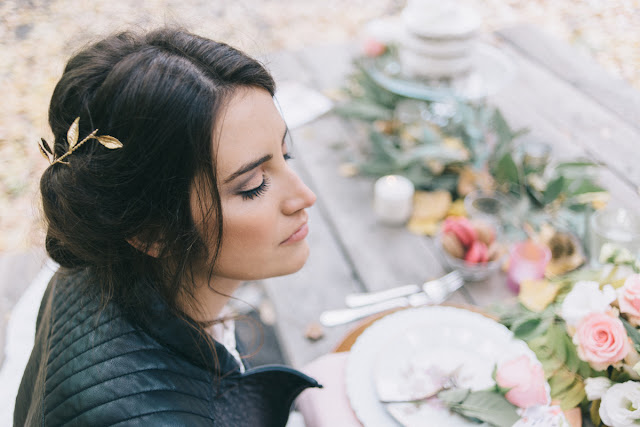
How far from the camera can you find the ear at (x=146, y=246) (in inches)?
32.0

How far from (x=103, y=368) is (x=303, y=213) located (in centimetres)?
42

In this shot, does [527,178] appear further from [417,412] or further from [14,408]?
[14,408]

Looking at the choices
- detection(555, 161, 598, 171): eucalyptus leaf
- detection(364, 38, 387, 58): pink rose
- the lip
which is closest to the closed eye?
the lip

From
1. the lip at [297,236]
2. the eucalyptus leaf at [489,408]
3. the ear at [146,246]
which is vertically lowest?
the eucalyptus leaf at [489,408]

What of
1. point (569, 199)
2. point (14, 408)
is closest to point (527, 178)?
point (569, 199)

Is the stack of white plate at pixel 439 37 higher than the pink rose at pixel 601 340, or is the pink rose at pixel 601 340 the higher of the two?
the stack of white plate at pixel 439 37

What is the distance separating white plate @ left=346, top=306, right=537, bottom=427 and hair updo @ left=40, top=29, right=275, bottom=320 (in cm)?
37

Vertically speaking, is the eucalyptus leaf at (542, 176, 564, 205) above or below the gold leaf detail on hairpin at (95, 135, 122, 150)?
below

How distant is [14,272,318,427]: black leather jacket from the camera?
0.74m

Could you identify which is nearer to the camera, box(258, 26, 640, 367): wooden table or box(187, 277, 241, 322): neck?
box(187, 277, 241, 322): neck

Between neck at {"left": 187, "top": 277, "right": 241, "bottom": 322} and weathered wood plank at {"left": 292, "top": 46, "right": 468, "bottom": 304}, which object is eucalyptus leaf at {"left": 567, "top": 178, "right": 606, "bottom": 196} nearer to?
weathered wood plank at {"left": 292, "top": 46, "right": 468, "bottom": 304}

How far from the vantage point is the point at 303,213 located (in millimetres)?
894

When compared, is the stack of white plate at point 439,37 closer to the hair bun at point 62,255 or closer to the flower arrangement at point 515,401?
the flower arrangement at point 515,401

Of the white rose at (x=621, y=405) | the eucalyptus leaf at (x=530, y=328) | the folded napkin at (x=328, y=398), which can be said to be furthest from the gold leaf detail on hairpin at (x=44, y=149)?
the white rose at (x=621, y=405)
